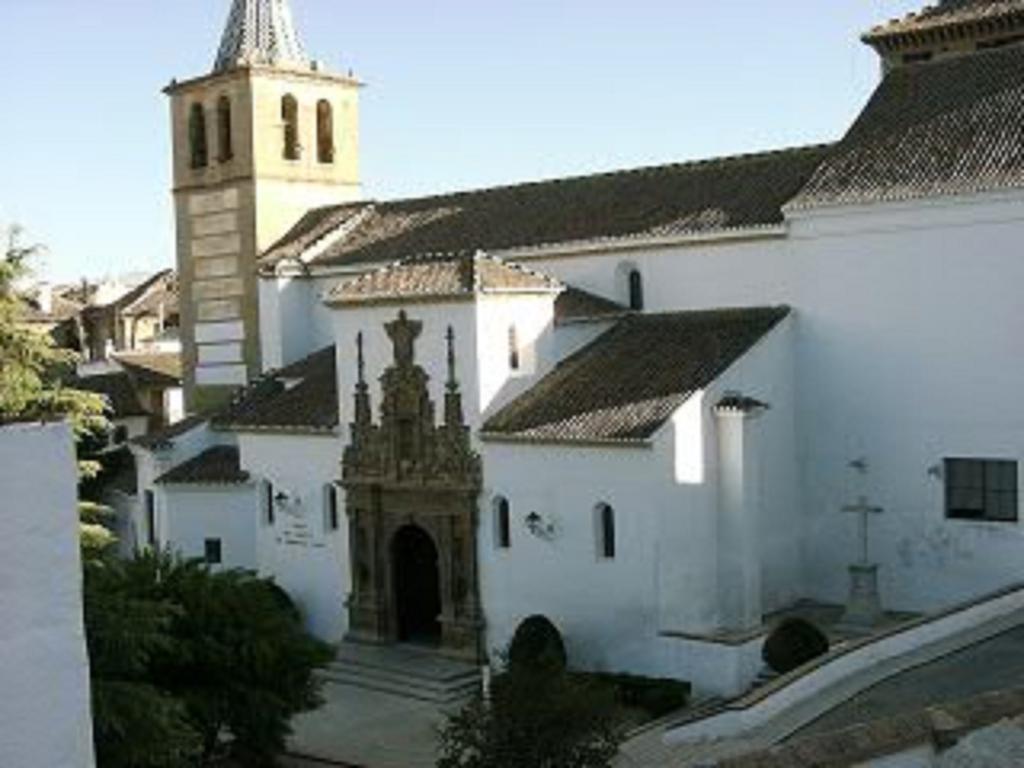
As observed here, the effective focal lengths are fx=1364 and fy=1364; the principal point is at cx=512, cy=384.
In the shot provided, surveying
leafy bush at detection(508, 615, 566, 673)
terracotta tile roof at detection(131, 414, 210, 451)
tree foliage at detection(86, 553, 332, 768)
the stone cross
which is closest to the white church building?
the stone cross

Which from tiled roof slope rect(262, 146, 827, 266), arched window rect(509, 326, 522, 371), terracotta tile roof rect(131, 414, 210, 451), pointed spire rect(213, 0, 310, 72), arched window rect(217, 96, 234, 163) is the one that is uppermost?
pointed spire rect(213, 0, 310, 72)

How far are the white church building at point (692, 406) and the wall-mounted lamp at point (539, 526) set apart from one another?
0.04 m

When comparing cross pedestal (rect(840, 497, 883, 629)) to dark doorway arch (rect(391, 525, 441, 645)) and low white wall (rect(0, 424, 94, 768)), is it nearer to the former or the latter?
dark doorway arch (rect(391, 525, 441, 645))

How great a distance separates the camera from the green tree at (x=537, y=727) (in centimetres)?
1609

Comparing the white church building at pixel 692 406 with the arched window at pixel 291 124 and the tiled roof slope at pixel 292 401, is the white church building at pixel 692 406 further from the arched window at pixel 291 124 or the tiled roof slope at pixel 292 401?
the arched window at pixel 291 124

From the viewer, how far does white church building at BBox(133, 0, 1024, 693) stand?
23.1m

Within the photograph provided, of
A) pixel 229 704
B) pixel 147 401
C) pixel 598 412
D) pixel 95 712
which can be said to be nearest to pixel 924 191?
pixel 598 412

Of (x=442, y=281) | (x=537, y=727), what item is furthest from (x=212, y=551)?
(x=537, y=727)

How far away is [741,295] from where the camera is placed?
86.0 ft

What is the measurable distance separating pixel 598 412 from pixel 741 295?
4370 millimetres

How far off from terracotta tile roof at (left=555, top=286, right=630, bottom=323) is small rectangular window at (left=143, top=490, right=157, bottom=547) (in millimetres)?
11561

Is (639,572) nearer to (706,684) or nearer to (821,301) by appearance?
(706,684)

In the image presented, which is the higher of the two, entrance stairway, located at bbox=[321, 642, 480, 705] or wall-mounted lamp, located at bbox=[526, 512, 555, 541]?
wall-mounted lamp, located at bbox=[526, 512, 555, 541]

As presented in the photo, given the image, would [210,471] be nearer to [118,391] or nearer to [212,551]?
[212,551]
